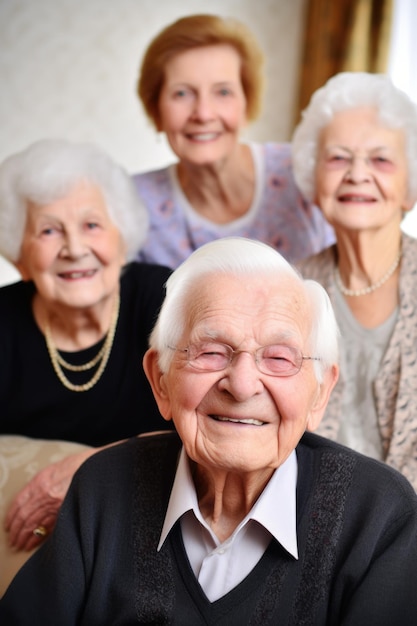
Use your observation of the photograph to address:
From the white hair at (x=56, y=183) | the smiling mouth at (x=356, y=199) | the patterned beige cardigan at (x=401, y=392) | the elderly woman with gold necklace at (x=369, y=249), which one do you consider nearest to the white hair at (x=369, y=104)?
the elderly woman with gold necklace at (x=369, y=249)

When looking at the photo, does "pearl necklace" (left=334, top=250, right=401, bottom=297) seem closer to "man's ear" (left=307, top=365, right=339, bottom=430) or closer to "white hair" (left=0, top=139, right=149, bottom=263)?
"white hair" (left=0, top=139, right=149, bottom=263)

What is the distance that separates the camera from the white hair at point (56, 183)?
2.39 meters

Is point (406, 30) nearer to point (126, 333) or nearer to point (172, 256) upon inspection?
point (172, 256)

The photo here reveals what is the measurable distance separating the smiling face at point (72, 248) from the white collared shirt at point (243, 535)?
103 centimetres

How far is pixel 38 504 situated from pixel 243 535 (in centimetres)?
67

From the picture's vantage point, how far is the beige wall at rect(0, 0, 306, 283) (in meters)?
4.95

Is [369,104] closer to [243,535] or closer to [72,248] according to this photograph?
[72,248]

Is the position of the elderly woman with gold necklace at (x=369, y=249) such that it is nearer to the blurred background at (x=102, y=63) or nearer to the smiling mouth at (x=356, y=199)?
the smiling mouth at (x=356, y=199)

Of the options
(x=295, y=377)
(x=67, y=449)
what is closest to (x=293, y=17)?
(x=67, y=449)

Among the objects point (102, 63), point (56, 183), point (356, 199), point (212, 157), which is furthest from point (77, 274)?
point (102, 63)

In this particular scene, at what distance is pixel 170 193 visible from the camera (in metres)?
3.02

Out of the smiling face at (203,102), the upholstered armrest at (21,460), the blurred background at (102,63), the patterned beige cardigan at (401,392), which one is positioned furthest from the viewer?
the blurred background at (102,63)

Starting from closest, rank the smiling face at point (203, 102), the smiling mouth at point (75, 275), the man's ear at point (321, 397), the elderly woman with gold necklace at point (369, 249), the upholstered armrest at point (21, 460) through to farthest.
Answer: the man's ear at point (321, 397)
the upholstered armrest at point (21, 460)
the elderly woman with gold necklace at point (369, 249)
the smiling mouth at point (75, 275)
the smiling face at point (203, 102)

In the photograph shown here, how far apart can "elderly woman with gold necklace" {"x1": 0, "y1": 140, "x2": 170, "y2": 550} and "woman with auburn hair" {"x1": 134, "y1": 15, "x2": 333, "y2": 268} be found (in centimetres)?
42
